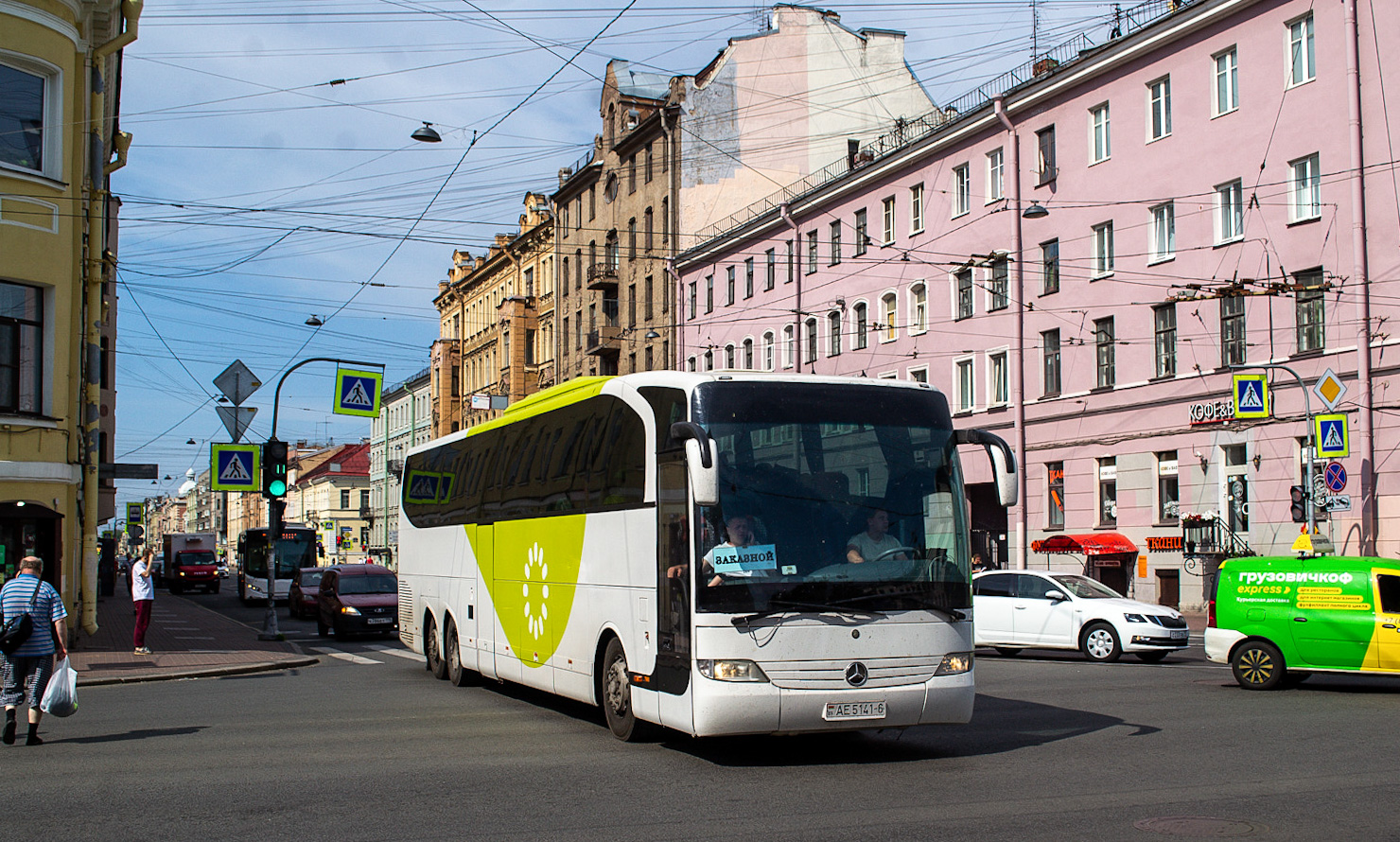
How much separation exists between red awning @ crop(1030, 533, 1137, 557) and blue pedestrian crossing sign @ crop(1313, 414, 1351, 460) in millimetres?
7940

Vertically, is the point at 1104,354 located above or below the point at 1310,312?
below

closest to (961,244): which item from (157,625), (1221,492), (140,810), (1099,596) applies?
(1221,492)

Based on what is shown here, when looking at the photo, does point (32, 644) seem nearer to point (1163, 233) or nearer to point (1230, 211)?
point (1230, 211)

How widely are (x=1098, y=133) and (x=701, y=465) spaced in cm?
2882

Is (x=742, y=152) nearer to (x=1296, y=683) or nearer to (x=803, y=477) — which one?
(x=1296, y=683)

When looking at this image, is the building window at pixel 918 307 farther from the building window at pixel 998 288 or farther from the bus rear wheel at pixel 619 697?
the bus rear wheel at pixel 619 697

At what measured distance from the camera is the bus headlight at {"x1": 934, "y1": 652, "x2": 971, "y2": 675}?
10.5 m

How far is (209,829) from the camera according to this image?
8.02 meters

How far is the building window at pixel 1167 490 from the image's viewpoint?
108ft

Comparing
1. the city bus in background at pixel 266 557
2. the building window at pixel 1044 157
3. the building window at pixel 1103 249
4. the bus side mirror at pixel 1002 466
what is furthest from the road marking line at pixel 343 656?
the city bus in background at pixel 266 557

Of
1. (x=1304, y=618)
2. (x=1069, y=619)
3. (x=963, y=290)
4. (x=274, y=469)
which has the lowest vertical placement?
(x=1069, y=619)

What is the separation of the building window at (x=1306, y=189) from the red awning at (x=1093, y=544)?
9007 millimetres

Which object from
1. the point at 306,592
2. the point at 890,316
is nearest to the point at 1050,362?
the point at 890,316

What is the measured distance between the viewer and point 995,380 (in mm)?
39594
